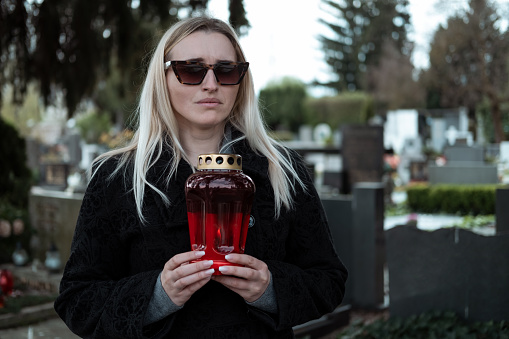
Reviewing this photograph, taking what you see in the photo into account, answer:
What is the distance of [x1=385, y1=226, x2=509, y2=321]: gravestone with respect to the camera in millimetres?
3686

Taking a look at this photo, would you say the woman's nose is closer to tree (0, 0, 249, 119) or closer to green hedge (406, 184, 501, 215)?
tree (0, 0, 249, 119)

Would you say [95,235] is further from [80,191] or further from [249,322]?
[80,191]

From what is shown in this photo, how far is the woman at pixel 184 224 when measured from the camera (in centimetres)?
149

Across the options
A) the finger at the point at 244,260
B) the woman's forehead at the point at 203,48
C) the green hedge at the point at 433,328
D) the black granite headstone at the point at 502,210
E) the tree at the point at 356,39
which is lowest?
the green hedge at the point at 433,328

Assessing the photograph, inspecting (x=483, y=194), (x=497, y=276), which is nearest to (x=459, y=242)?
(x=497, y=276)

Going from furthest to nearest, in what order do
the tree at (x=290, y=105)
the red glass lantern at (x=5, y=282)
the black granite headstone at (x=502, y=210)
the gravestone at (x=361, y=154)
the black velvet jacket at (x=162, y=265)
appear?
the tree at (x=290, y=105) → the gravestone at (x=361, y=154) → the red glass lantern at (x=5, y=282) → the black granite headstone at (x=502, y=210) → the black velvet jacket at (x=162, y=265)

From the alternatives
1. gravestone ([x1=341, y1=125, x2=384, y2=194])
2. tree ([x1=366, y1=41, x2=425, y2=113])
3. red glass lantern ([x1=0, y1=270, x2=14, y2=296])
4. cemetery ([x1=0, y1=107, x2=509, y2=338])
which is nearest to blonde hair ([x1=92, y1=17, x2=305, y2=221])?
cemetery ([x1=0, y1=107, x2=509, y2=338])

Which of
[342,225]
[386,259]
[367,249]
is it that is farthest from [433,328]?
[367,249]

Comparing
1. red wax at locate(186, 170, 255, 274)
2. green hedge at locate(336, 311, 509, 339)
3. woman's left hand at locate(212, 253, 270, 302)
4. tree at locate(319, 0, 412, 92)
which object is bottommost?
green hedge at locate(336, 311, 509, 339)

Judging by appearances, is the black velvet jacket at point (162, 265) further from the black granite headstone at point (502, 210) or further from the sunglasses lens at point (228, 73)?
the black granite headstone at point (502, 210)

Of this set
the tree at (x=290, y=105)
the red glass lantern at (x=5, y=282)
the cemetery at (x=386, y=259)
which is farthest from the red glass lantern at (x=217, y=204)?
the tree at (x=290, y=105)

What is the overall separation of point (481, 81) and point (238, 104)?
23.6 m

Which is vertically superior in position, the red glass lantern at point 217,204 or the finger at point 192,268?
the red glass lantern at point 217,204

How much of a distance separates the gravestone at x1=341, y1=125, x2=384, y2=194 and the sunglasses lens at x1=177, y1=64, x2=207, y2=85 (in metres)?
12.2
